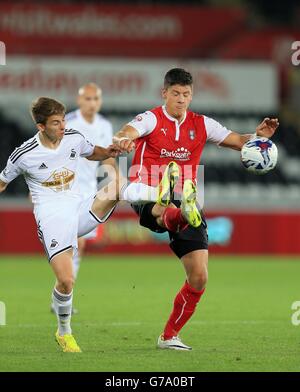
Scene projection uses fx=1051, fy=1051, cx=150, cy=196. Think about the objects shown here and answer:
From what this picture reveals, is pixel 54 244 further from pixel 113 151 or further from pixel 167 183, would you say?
pixel 167 183

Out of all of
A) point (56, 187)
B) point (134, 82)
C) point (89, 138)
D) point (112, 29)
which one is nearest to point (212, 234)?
point (134, 82)

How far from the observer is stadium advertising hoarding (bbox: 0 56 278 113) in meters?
20.6

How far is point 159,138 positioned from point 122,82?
13136 mm

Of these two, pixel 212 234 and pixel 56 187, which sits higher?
pixel 56 187

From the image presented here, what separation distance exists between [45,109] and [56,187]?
63cm

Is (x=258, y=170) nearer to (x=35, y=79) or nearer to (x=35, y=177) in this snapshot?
(x=35, y=177)

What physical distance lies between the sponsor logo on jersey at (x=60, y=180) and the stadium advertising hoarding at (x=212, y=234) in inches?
376

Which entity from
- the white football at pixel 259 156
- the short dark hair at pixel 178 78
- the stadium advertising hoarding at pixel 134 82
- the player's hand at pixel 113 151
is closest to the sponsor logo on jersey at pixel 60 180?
the player's hand at pixel 113 151

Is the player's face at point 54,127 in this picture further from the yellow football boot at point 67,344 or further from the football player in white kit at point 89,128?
the football player in white kit at point 89,128

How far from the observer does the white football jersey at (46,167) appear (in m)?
8.06

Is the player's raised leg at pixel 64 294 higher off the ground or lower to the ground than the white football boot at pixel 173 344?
higher

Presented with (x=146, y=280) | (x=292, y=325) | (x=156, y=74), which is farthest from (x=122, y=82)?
(x=292, y=325)

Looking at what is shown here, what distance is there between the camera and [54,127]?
26.2 feet

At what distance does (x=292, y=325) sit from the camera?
9.75 meters
